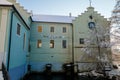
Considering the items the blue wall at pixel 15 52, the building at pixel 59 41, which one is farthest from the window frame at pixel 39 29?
the blue wall at pixel 15 52

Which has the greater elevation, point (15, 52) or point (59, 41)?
point (59, 41)

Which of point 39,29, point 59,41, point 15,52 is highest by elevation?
point 39,29

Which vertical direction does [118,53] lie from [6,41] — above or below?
below

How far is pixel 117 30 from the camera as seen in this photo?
1380 cm

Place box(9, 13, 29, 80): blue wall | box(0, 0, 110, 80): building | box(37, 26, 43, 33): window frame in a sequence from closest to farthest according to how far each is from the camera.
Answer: box(9, 13, 29, 80): blue wall < box(0, 0, 110, 80): building < box(37, 26, 43, 33): window frame

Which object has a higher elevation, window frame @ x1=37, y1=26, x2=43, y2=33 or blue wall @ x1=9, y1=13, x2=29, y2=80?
window frame @ x1=37, y1=26, x2=43, y2=33

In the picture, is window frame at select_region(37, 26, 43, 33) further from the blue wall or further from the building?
the blue wall

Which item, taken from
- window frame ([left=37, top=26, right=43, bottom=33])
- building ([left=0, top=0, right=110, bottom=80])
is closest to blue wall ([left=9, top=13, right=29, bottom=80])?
building ([left=0, top=0, right=110, bottom=80])

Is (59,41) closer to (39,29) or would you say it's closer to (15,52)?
(39,29)

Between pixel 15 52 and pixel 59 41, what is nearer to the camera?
pixel 15 52

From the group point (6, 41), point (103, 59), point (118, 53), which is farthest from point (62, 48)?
point (6, 41)

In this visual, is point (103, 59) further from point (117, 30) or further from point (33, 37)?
point (33, 37)

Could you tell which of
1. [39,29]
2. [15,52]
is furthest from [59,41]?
[15,52]

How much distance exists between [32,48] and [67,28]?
22.8 feet
